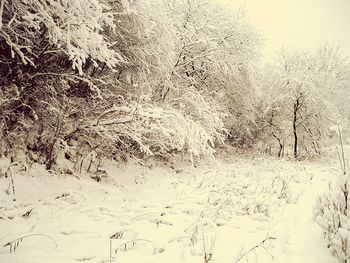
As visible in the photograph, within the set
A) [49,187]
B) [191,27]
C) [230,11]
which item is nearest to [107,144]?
[49,187]

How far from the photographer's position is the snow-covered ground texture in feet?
11.5

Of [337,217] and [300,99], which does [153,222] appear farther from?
[300,99]

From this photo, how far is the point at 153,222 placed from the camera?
4.74 metres

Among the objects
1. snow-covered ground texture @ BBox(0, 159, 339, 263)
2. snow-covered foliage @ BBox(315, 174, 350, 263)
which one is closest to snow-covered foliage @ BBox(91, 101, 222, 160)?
snow-covered ground texture @ BBox(0, 159, 339, 263)

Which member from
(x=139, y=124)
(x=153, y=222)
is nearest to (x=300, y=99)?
(x=139, y=124)

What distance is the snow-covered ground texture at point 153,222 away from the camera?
3518 millimetres

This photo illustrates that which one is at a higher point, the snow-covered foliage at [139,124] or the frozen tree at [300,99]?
the frozen tree at [300,99]

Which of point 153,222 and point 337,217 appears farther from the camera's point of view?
point 153,222

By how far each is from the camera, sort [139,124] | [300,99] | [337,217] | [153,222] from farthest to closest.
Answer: [300,99] → [139,124] → [153,222] → [337,217]

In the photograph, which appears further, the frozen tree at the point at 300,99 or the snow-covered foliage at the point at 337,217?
the frozen tree at the point at 300,99

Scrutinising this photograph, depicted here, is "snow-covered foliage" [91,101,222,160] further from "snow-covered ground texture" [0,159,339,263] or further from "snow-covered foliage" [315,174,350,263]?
"snow-covered foliage" [315,174,350,263]

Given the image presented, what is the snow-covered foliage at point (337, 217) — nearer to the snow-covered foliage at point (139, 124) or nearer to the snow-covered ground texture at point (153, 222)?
the snow-covered ground texture at point (153, 222)

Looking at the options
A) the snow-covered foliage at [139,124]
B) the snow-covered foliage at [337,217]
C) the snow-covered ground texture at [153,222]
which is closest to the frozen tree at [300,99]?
the snow-covered foliage at [139,124]

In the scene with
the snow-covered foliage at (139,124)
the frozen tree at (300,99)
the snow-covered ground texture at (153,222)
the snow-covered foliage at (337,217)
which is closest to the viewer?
the snow-covered foliage at (337,217)
